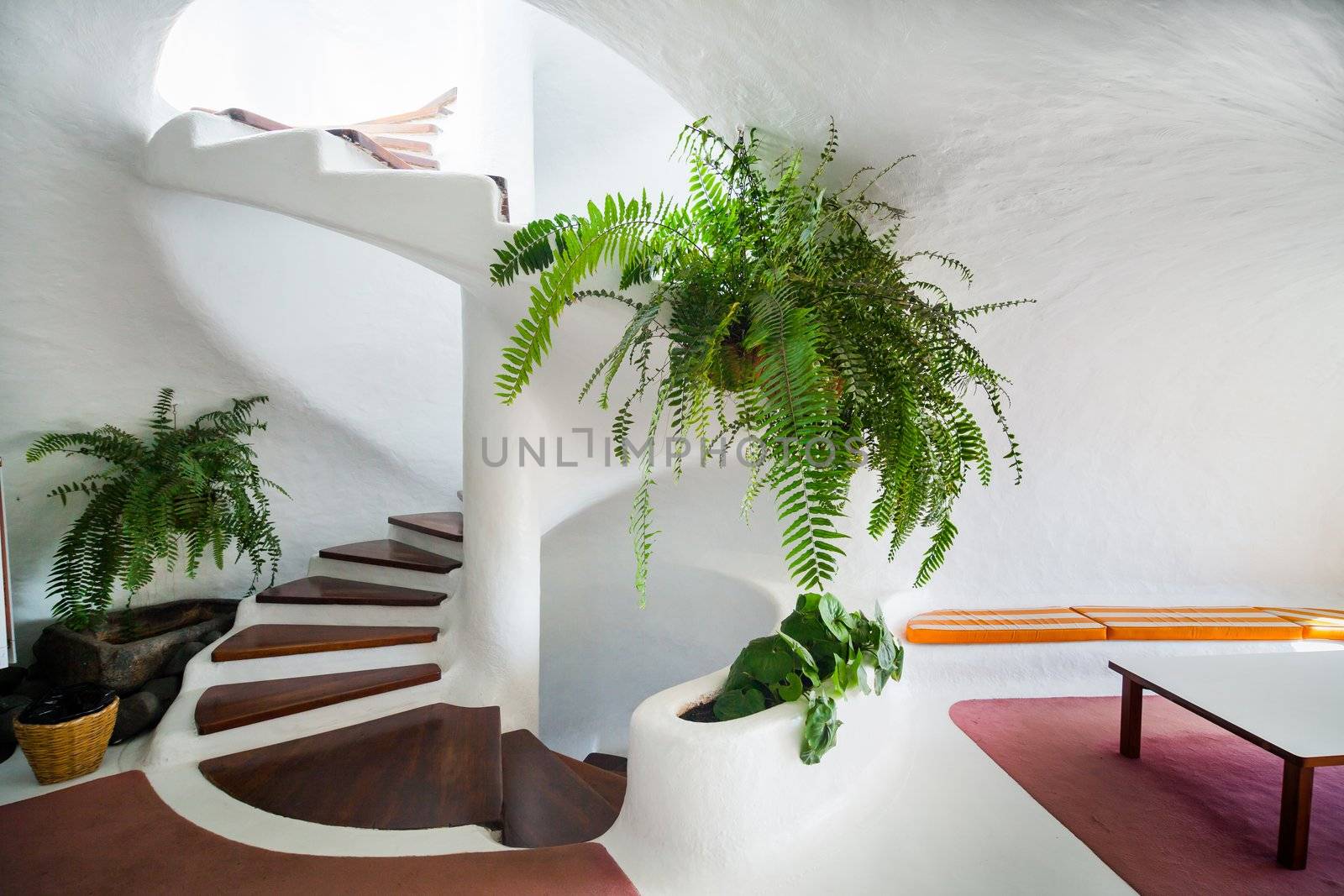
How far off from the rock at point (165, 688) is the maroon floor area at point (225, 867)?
0.81 m

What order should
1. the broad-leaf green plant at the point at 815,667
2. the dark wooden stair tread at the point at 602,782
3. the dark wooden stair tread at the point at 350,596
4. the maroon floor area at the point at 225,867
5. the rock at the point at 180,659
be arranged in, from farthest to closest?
1. the dark wooden stair tread at the point at 350,596
2. the rock at the point at 180,659
3. the dark wooden stair tread at the point at 602,782
4. the broad-leaf green plant at the point at 815,667
5. the maroon floor area at the point at 225,867

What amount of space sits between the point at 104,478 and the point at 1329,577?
6634 millimetres

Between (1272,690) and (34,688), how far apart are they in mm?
4987

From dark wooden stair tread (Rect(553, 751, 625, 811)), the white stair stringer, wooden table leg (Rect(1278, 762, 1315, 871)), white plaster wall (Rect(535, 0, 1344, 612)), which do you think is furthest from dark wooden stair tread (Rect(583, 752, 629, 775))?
wooden table leg (Rect(1278, 762, 1315, 871))

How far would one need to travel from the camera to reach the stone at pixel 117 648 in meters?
2.80

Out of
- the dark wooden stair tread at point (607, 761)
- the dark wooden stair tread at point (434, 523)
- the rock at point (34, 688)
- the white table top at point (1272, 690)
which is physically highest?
the dark wooden stair tread at point (434, 523)

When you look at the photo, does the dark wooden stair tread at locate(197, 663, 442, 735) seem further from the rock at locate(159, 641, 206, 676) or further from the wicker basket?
the rock at locate(159, 641, 206, 676)

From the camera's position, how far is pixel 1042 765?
8.09ft

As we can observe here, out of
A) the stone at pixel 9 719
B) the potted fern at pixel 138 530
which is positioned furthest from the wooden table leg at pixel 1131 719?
the stone at pixel 9 719

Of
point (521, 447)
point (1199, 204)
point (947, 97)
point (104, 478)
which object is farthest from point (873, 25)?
point (104, 478)

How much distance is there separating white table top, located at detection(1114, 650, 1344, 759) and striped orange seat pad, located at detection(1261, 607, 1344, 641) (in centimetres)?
72

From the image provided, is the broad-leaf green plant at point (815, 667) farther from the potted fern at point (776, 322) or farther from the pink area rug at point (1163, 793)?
the pink area rug at point (1163, 793)

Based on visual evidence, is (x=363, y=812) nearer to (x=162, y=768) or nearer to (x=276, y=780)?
(x=276, y=780)

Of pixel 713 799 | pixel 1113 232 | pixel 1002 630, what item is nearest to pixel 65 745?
pixel 713 799
